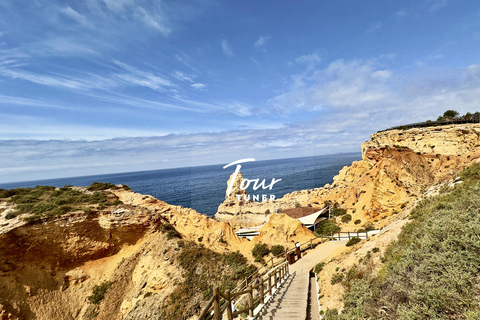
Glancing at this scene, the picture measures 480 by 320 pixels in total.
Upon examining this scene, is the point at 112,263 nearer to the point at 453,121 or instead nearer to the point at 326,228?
the point at 326,228

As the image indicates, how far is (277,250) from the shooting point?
20.4 m

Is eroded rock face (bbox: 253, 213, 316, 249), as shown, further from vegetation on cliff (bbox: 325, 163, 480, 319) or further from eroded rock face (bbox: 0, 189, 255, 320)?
vegetation on cliff (bbox: 325, 163, 480, 319)

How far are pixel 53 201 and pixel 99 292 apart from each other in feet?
33.5

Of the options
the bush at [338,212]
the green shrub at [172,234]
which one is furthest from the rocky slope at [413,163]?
the green shrub at [172,234]

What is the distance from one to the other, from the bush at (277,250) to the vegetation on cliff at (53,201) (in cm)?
1746

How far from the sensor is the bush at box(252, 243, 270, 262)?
65.6 feet

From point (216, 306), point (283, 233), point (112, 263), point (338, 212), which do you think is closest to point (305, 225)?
point (338, 212)

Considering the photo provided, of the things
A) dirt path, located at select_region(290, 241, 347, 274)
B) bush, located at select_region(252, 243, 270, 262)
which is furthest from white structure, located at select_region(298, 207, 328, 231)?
bush, located at select_region(252, 243, 270, 262)

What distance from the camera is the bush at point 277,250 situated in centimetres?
2014

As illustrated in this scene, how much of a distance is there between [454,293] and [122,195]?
2783cm

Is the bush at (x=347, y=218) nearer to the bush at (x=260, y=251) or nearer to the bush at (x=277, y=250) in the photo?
the bush at (x=277, y=250)

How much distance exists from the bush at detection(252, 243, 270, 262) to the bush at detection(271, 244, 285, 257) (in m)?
0.60

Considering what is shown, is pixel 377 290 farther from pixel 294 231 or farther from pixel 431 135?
pixel 431 135

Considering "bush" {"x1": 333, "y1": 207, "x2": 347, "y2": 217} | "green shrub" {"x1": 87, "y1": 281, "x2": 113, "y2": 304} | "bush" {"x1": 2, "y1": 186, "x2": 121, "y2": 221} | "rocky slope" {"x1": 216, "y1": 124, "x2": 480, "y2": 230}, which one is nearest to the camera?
"green shrub" {"x1": 87, "y1": 281, "x2": 113, "y2": 304}
